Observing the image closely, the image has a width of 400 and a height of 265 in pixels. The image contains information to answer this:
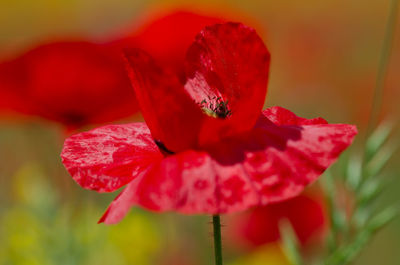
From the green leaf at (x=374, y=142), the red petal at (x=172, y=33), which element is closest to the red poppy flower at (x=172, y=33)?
the red petal at (x=172, y=33)

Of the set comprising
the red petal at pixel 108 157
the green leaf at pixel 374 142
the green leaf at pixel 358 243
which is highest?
the red petal at pixel 108 157

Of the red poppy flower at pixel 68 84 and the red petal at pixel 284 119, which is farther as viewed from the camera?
the red poppy flower at pixel 68 84

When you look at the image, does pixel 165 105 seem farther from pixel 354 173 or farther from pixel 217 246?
pixel 354 173

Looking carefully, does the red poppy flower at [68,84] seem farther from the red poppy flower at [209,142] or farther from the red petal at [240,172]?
the red petal at [240,172]

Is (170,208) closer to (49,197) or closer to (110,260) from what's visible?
(49,197)

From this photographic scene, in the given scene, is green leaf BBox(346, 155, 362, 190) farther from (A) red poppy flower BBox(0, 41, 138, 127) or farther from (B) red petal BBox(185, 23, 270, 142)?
(A) red poppy flower BBox(0, 41, 138, 127)

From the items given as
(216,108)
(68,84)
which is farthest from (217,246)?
(68,84)

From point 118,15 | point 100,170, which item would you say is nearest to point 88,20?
point 118,15
